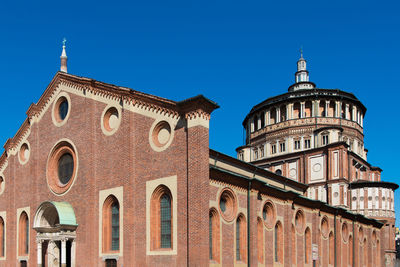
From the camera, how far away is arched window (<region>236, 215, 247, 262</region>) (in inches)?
925

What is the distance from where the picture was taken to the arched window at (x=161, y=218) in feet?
67.1

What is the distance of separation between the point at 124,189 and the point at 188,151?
177 inches

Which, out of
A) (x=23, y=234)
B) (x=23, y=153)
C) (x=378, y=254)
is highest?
(x=23, y=153)

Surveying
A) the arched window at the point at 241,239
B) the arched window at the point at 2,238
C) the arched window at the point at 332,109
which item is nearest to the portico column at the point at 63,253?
the arched window at the point at 241,239

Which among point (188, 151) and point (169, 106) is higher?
point (169, 106)

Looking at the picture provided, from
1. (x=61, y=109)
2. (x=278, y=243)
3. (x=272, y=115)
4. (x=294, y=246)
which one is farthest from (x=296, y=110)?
(x=61, y=109)

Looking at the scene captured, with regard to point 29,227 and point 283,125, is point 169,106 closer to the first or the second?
point 29,227

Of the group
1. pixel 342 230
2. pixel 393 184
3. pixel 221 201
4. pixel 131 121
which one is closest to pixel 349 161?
pixel 393 184

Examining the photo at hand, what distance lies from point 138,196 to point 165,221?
2002 mm

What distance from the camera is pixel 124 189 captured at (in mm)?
22031

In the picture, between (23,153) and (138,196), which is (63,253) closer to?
(138,196)

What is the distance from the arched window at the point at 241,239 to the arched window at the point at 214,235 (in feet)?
7.47

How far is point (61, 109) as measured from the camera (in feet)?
90.6

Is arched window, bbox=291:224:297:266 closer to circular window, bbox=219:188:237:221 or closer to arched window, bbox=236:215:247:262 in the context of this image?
arched window, bbox=236:215:247:262
